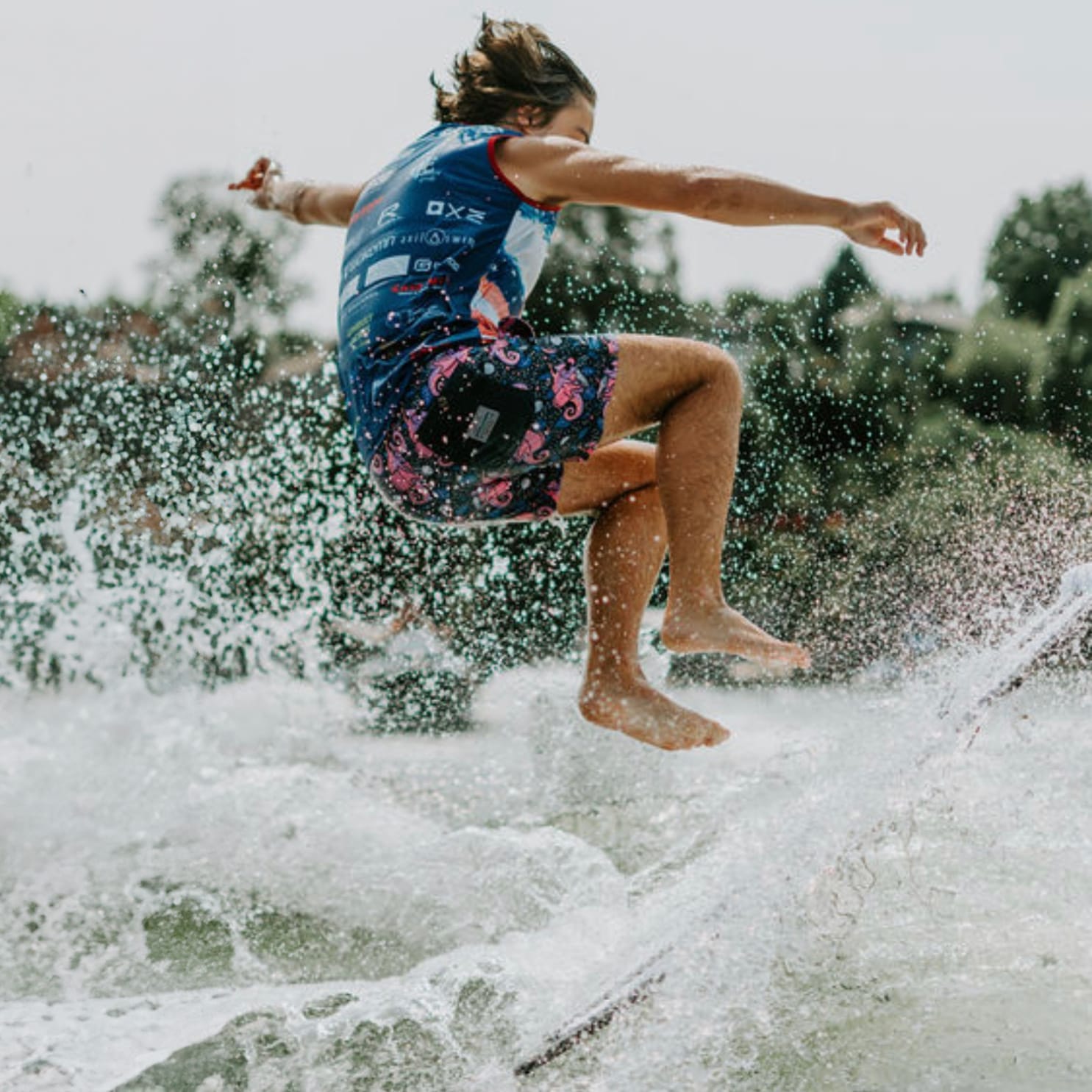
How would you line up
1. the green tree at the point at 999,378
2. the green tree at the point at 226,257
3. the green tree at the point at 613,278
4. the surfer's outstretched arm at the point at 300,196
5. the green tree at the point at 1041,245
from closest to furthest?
the surfer's outstretched arm at the point at 300,196
the green tree at the point at 226,257
the green tree at the point at 613,278
the green tree at the point at 999,378
the green tree at the point at 1041,245

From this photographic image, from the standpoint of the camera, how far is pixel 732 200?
2939mm

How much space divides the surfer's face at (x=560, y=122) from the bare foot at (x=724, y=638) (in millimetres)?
1236

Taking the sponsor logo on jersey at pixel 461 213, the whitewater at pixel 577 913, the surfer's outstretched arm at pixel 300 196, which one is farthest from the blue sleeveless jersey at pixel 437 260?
the whitewater at pixel 577 913

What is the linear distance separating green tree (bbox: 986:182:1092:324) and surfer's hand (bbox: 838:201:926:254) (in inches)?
1104

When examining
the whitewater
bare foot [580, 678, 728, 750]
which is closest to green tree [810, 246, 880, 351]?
the whitewater

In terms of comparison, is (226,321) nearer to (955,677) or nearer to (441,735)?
(441,735)

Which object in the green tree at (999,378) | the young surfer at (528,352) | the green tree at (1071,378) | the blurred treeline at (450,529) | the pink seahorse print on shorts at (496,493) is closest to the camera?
the young surfer at (528,352)

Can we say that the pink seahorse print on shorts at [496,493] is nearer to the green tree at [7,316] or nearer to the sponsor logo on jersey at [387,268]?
the sponsor logo on jersey at [387,268]

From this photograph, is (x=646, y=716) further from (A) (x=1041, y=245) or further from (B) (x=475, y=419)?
(A) (x=1041, y=245)

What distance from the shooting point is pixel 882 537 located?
1752 centimetres

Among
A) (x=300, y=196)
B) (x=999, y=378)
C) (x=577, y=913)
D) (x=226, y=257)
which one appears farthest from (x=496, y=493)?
(x=999, y=378)

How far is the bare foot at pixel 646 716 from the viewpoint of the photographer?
3400 millimetres

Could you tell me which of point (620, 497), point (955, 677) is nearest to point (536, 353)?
point (620, 497)

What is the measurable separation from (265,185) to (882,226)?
2161 millimetres
